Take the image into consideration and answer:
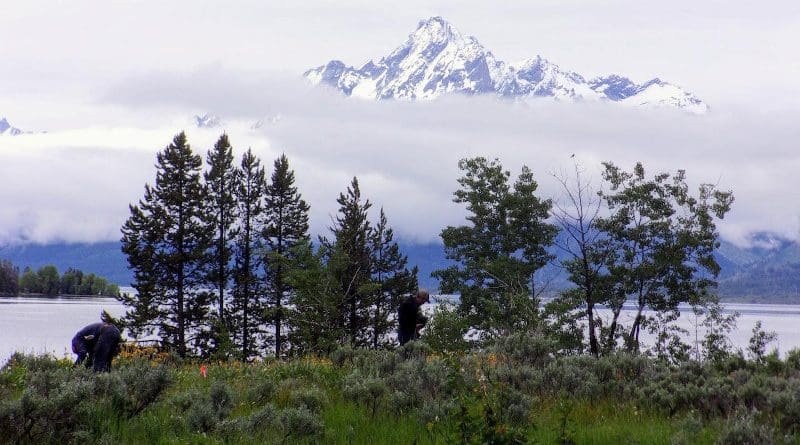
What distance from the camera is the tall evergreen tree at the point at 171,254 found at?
160 ft

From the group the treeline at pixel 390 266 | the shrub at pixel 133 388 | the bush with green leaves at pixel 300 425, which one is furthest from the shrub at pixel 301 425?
the treeline at pixel 390 266

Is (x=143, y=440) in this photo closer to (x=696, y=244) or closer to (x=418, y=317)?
(x=418, y=317)

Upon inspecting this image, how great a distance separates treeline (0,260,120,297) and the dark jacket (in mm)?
153431

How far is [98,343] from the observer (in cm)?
1142

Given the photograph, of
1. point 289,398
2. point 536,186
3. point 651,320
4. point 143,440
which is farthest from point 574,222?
point 143,440

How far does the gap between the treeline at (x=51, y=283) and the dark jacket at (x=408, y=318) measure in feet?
503

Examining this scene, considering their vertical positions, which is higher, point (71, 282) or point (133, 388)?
point (71, 282)

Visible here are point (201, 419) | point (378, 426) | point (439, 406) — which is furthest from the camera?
point (439, 406)

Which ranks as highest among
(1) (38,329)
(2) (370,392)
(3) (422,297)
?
(3) (422,297)

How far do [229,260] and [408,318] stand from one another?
39.7 m

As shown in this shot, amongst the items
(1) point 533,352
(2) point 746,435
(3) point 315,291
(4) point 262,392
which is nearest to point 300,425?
(4) point 262,392

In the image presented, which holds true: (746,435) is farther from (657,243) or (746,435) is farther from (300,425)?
(657,243)

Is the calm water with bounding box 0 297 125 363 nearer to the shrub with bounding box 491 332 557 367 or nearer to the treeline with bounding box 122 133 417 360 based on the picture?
the treeline with bounding box 122 133 417 360

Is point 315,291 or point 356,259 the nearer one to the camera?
point 315,291
